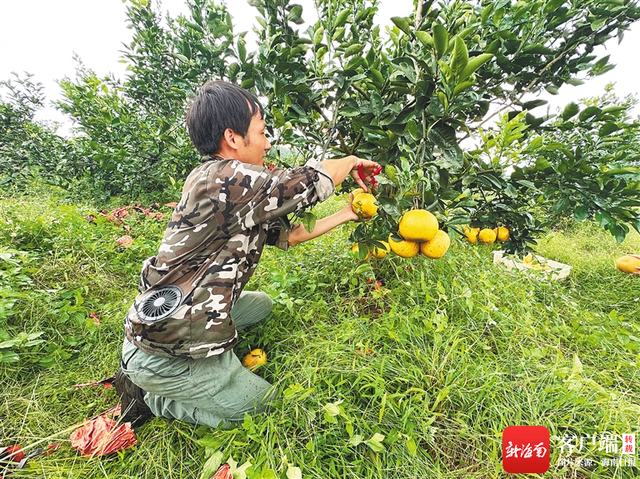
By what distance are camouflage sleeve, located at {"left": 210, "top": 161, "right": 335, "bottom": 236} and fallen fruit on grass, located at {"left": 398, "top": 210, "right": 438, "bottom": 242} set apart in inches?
12.4

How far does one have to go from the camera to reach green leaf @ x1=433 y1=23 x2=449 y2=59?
0.90 metres

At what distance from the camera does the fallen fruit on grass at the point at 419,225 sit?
985 millimetres

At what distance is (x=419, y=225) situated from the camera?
985mm

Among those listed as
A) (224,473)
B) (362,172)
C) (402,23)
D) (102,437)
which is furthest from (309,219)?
(102,437)

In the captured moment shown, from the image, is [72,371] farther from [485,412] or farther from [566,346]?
[566,346]

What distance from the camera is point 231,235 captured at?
1179 millimetres

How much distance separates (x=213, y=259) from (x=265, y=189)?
38 centimetres

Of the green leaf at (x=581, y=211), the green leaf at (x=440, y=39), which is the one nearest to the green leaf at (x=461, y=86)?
the green leaf at (x=440, y=39)

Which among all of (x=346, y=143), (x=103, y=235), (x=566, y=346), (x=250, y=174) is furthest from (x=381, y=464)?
(x=103, y=235)

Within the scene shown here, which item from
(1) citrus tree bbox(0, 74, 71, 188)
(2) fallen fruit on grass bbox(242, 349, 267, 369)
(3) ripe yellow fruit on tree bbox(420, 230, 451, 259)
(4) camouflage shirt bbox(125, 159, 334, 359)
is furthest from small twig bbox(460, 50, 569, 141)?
(1) citrus tree bbox(0, 74, 71, 188)

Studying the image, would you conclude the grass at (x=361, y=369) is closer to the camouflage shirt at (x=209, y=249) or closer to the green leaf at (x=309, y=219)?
the camouflage shirt at (x=209, y=249)

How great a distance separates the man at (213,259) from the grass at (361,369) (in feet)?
0.66

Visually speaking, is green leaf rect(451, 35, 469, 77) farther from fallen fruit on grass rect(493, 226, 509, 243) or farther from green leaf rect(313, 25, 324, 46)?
fallen fruit on grass rect(493, 226, 509, 243)

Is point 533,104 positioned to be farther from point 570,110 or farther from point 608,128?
point 608,128
